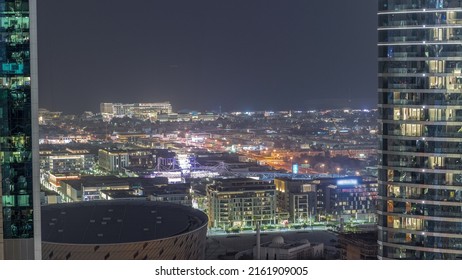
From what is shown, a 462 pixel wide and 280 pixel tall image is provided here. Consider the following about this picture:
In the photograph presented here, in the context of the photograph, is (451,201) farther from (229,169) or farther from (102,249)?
(229,169)

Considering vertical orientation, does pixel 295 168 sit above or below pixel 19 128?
below

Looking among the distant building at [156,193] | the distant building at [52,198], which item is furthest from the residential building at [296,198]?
the distant building at [52,198]

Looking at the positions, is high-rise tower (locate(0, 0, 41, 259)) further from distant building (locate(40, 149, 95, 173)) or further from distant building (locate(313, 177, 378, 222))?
distant building (locate(313, 177, 378, 222))

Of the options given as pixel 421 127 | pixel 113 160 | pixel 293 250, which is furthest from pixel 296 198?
pixel 421 127

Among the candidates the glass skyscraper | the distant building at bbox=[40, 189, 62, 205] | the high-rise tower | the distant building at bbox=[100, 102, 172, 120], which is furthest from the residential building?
the high-rise tower

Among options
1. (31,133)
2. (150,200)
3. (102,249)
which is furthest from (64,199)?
(31,133)

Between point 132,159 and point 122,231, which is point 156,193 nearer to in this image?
point 132,159
